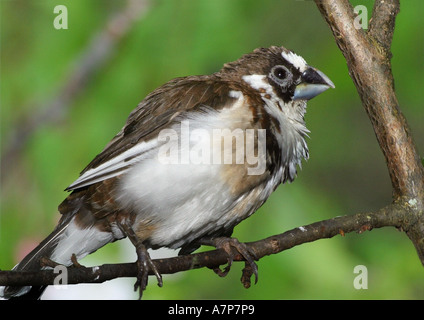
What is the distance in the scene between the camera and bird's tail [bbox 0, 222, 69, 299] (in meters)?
3.29

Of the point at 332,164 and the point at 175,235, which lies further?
the point at 332,164

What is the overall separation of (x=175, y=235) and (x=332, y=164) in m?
2.42

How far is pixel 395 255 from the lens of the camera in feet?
14.5

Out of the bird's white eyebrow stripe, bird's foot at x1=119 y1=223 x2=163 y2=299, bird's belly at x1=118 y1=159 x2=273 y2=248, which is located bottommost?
bird's foot at x1=119 y1=223 x2=163 y2=299

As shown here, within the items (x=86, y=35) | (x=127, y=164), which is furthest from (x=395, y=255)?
(x=86, y=35)

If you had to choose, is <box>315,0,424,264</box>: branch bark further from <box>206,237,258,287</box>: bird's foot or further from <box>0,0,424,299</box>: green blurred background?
<box>0,0,424,299</box>: green blurred background

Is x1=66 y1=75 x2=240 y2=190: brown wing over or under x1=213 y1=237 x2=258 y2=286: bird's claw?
over

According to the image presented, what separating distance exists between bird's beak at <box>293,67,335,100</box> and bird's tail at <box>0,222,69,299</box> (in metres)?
1.28

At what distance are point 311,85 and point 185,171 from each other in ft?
2.87

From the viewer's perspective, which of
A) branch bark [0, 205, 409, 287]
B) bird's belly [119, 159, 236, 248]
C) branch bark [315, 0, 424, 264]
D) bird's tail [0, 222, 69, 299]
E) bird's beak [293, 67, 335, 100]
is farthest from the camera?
bird's beak [293, 67, 335, 100]

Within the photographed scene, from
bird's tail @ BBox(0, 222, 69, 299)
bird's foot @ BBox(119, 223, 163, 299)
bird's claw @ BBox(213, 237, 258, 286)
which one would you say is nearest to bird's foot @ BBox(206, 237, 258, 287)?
bird's claw @ BBox(213, 237, 258, 286)

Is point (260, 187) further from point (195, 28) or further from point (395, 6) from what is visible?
point (195, 28)

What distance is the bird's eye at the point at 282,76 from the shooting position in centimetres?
358

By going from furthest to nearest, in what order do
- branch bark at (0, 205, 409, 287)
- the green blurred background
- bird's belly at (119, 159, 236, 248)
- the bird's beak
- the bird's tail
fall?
the green blurred background, the bird's beak, the bird's tail, bird's belly at (119, 159, 236, 248), branch bark at (0, 205, 409, 287)
